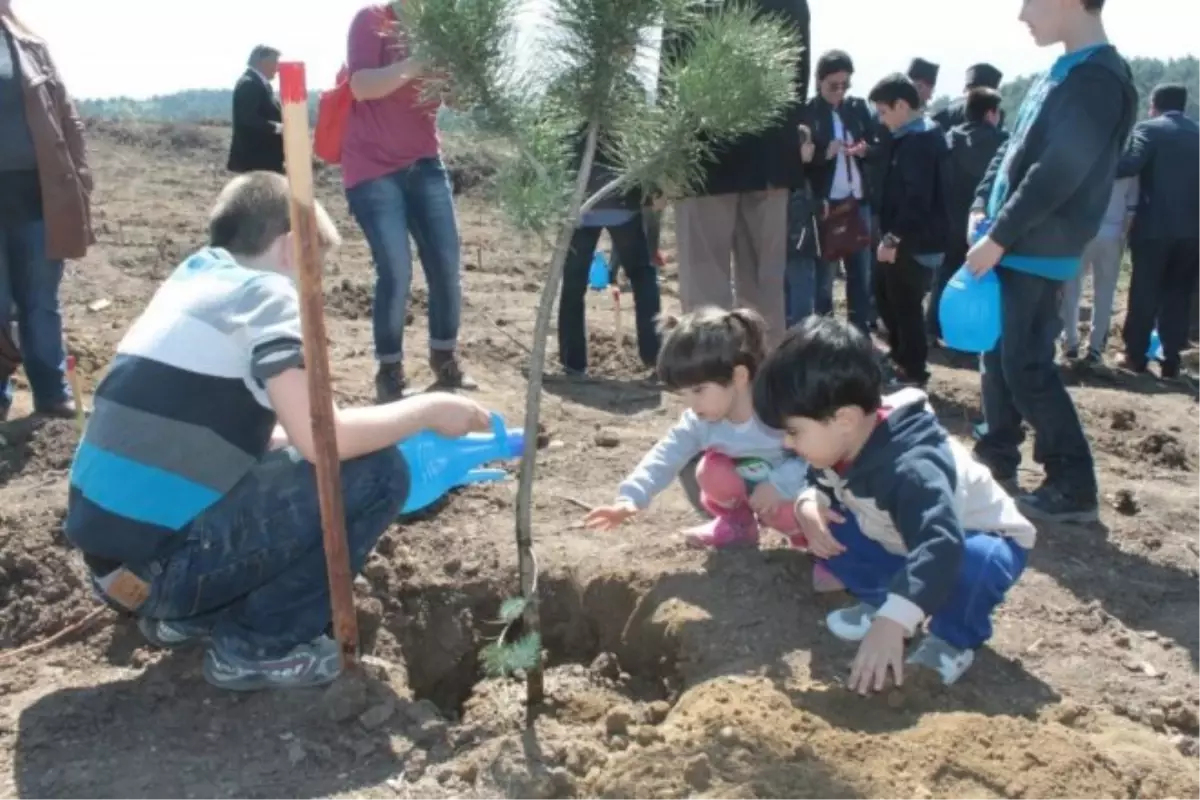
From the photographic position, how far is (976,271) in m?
4.04

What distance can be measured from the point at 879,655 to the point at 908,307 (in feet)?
13.1

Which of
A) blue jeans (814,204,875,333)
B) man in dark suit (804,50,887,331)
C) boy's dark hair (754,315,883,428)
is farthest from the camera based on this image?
blue jeans (814,204,875,333)

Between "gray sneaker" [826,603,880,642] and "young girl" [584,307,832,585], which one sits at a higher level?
"young girl" [584,307,832,585]

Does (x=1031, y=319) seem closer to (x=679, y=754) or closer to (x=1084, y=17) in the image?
(x=1084, y=17)

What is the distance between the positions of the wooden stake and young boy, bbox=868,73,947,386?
4251 mm

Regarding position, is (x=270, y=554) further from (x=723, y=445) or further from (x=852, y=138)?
(x=852, y=138)

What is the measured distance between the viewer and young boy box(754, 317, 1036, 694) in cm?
265

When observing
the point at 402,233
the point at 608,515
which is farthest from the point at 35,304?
the point at 608,515

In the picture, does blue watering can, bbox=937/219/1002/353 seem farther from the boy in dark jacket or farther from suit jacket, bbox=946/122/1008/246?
suit jacket, bbox=946/122/1008/246

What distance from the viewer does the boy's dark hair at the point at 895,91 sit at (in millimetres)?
6402

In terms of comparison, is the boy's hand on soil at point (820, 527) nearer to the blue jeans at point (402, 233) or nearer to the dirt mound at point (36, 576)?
the dirt mound at point (36, 576)

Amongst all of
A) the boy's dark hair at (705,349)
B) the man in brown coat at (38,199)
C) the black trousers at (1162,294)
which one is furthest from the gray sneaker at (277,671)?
the black trousers at (1162,294)

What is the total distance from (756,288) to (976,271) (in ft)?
4.44

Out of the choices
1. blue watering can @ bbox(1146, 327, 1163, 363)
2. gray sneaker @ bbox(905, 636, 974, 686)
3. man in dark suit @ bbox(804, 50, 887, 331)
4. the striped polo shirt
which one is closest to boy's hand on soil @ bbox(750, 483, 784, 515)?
gray sneaker @ bbox(905, 636, 974, 686)
